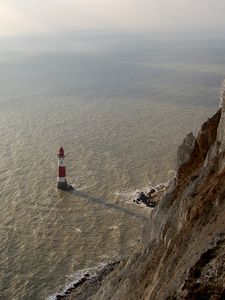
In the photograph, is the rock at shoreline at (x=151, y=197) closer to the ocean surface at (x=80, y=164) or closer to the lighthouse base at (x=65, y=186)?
the ocean surface at (x=80, y=164)

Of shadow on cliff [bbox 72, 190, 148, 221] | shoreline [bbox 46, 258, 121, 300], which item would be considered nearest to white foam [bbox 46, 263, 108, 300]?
shoreline [bbox 46, 258, 121, 300]

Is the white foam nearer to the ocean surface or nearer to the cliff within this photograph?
the ocean surface

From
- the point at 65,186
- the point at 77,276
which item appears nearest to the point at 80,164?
the point at 65,186

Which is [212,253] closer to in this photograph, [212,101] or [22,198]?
[22,198]

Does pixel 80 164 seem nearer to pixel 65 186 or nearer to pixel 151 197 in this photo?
pixel 65 186

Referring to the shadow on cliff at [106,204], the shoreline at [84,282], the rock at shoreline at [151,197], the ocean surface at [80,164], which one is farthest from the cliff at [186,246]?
the rock at shoreline at [151,197]

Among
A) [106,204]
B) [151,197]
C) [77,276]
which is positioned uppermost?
[151,197]

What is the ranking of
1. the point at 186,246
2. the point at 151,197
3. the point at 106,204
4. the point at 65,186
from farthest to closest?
the point at 65,186
the point at 151,197
the point at 106,204
the point at 186,246
